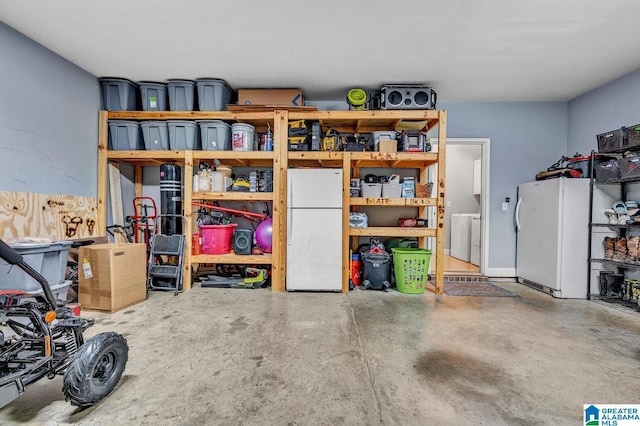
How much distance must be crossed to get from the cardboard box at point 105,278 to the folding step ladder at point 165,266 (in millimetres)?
517

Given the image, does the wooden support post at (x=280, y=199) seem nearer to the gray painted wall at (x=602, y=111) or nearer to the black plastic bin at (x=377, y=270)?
the black plastic bin at (x=377, y=270)

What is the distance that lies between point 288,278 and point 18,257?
2.45 meters

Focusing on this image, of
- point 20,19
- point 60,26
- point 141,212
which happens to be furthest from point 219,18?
point 141,212

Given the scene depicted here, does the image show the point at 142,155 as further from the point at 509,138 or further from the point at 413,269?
the point at 509,138

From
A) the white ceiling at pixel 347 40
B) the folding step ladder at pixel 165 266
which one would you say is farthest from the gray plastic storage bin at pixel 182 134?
the folding step ladder at pixel 165 266

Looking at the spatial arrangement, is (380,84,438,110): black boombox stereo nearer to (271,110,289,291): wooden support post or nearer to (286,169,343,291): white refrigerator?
(286,169,343,291): white refrigerator

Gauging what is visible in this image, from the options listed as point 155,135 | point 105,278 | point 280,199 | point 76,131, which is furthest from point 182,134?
point 105,278

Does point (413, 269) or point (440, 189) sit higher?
point (440, 189)

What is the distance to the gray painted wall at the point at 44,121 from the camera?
Result: 2.50m

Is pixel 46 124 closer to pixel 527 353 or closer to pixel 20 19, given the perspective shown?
pixel 20 19

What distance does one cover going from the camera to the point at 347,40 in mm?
2674

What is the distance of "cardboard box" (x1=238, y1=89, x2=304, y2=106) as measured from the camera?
3.55 metres

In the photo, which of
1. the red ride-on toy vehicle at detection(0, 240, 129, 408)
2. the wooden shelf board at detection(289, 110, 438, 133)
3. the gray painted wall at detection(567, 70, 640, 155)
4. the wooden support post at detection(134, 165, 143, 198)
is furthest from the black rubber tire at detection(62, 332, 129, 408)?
the gray painted wall at detection(567, 70, 640, 155)

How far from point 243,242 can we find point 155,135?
1.87m
